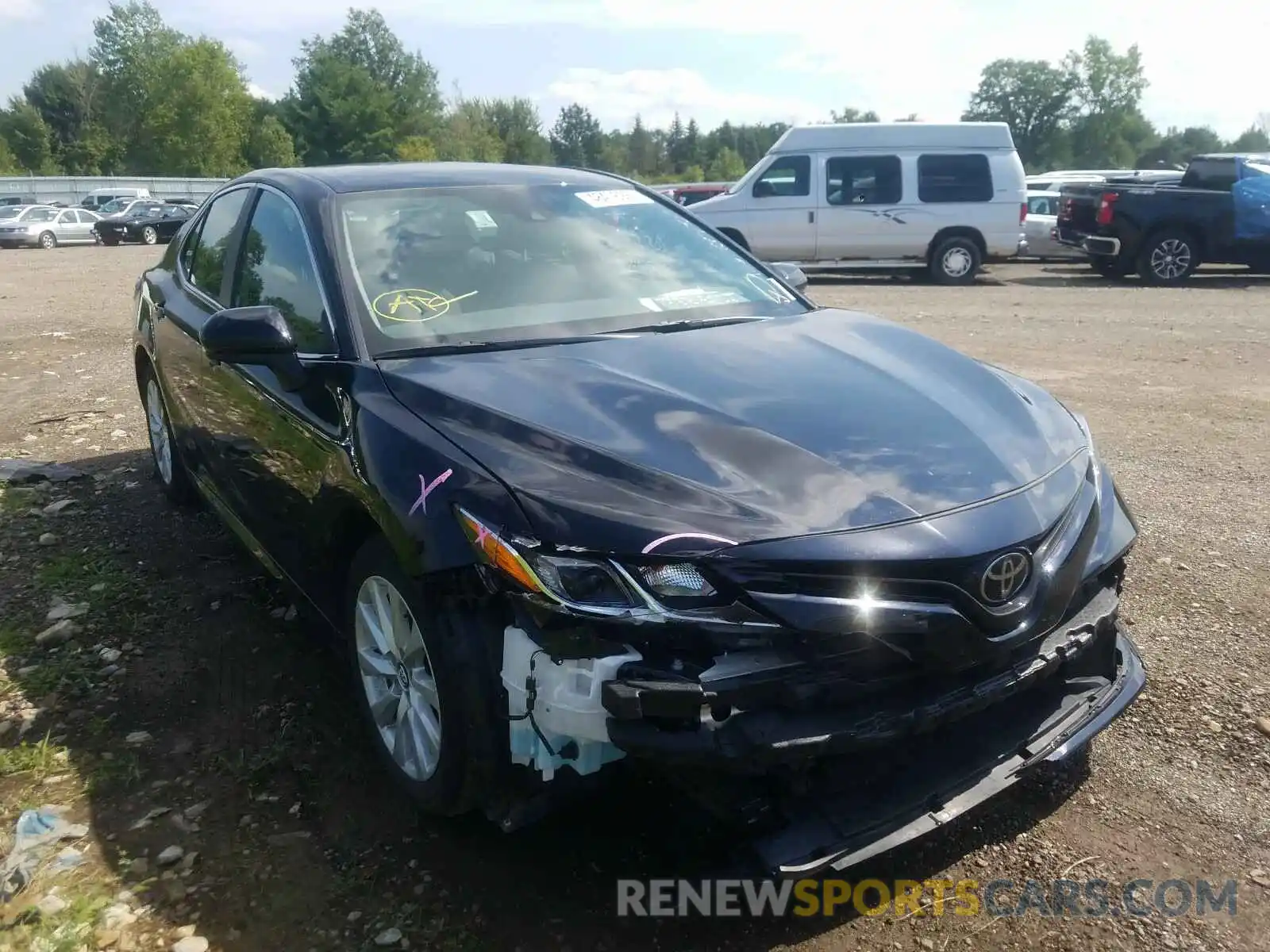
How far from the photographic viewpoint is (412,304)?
3.11 meters

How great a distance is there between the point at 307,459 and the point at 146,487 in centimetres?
305

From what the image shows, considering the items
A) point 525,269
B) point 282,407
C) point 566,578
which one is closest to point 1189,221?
point 525,269

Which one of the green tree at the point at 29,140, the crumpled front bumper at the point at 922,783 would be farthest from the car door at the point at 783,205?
the green tree at the point at 29,140

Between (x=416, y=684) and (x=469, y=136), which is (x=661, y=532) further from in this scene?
(x=469, y=136)

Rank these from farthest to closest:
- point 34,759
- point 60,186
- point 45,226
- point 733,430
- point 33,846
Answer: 1. point 60,186
2. point 45,226
3. point 34,759
4. point 33,846
5. point 733,430

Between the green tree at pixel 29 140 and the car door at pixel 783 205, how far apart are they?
6144 cm

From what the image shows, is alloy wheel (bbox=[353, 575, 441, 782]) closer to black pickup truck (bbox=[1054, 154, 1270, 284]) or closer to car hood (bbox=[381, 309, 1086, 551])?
car hood (bbox=[381, 309, 1086, 551])

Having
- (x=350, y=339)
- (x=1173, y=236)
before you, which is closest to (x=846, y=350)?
(x=350, y=339)

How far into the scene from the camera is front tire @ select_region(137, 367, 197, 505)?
4934 mm

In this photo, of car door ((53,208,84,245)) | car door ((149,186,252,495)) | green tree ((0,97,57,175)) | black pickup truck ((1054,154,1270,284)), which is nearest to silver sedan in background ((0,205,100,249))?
car door ((53,208,84,245))

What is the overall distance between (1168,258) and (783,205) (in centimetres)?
556

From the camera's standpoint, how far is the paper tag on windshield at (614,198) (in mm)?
3848

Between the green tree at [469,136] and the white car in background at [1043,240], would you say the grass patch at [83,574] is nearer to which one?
the white car in background at [1043,240]

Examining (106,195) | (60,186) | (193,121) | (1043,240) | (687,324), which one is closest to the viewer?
(687,324)
